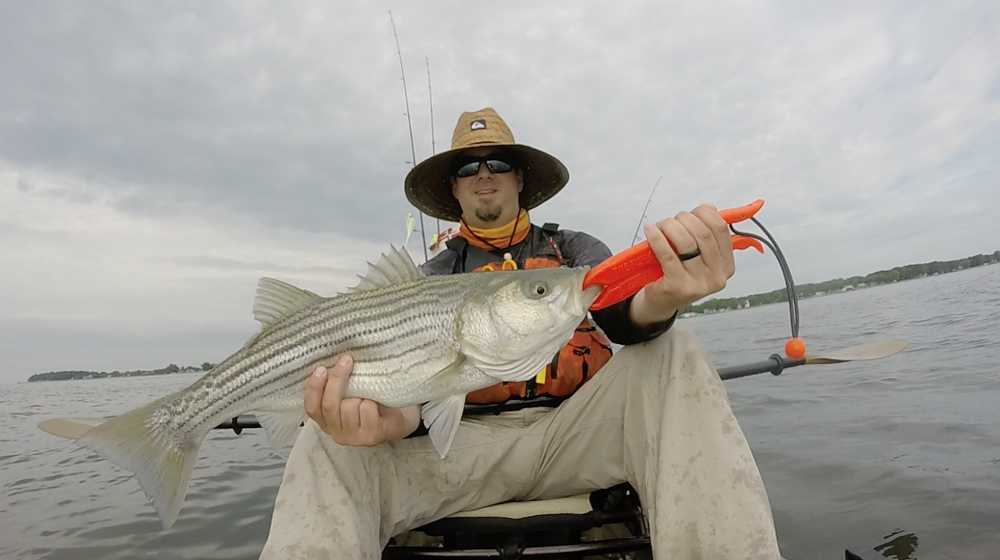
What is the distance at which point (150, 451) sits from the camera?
275 centimetres

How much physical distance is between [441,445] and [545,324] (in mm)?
776

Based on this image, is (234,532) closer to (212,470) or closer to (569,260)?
(212,470)

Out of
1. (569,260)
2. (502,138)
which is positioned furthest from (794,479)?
(502,138)

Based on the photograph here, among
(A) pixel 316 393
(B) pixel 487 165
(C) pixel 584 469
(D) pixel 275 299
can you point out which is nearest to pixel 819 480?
(C) pixel 584 469

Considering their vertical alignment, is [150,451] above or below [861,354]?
above

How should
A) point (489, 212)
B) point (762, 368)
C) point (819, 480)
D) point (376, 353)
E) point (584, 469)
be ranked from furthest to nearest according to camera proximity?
point (819, 480)
point (762, 368)
point (489, 212)
point (584, 469)
point (376, 353)

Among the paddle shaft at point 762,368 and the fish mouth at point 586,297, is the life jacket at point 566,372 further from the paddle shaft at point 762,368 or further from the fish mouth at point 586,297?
the paddle shaft at point 762,368

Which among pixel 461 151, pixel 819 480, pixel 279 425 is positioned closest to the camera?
pixel 279 425

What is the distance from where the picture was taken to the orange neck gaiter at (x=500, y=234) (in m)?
4.35

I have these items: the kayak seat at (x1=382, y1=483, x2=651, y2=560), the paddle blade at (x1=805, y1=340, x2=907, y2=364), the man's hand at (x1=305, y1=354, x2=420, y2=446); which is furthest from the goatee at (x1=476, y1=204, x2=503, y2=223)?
the paddle blade at (x1=805, y1=340, x2=907, y2=364)

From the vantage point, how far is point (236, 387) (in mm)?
2816

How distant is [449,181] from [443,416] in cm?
305

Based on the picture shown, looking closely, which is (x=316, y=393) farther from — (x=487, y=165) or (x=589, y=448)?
(x=487, y=165)

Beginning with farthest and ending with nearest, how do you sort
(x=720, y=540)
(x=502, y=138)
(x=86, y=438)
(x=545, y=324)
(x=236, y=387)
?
(x=502, y=138) → (x=236, y=387) → (x=86, y=438) → (x=545, y=324) → (x=720, y=540)
